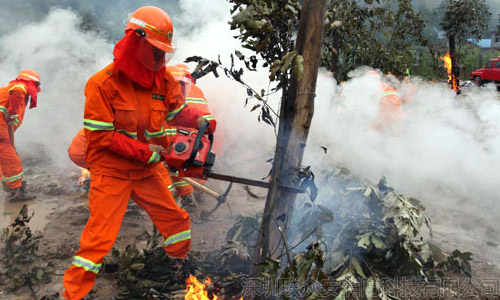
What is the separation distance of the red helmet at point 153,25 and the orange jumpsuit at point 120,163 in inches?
13.4

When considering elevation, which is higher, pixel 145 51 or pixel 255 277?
pixel 145 51

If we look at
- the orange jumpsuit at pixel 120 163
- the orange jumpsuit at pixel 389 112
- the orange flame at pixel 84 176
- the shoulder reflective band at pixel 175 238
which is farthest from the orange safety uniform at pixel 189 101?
the orange jumpsuit at pixel 389 112

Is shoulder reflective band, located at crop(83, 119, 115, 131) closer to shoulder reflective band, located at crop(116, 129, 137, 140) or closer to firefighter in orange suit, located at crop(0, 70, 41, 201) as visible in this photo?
shoulder reflective band, located at crop(116, 129, 137, 140)

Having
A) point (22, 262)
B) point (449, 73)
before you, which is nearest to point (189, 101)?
point (22, 262)

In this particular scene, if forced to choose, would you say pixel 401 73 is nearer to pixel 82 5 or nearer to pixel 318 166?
pixel 318 166

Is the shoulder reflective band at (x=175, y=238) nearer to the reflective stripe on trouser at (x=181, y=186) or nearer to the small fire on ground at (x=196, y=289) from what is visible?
the small fire on ground at (x=196, y=289)

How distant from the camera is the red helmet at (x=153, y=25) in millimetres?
2793

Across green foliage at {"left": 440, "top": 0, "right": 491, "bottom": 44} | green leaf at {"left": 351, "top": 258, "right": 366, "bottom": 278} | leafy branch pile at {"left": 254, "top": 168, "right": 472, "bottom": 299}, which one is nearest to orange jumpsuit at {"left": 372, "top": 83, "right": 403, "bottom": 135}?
leafy branch pile at {"left": 254, "top": 168, "right": 472, "bottom": 299}

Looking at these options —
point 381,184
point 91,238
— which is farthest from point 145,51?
point 381,184

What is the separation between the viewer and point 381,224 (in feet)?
10.9

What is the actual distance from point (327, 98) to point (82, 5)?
27.9 ft

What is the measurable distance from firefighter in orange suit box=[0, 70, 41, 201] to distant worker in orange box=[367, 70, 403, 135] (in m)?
5.21

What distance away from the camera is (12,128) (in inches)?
209

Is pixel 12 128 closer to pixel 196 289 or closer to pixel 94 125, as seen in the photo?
pixel 94 125
